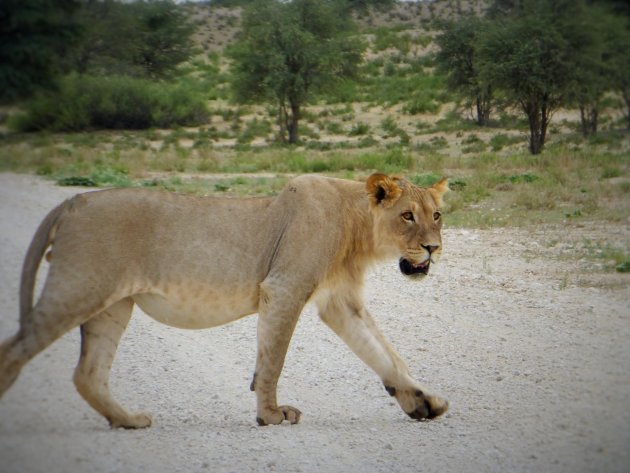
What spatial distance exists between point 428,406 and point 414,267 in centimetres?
80

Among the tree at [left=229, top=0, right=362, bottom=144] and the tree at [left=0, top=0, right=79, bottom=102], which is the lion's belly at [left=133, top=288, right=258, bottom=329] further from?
the tree at [left=229, top=0, right=362, bottom=144]

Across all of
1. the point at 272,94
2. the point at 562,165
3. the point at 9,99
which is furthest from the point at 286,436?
the point at 272,94

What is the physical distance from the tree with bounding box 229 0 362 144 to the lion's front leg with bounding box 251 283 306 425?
27778mm

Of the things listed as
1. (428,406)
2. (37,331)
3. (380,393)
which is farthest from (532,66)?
(37,331)

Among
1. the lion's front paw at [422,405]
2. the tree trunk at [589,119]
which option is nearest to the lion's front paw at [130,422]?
the lion's front paw at [422,405]

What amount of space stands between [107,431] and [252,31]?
97.7ft

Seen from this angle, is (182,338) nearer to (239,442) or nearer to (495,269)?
(239,442)

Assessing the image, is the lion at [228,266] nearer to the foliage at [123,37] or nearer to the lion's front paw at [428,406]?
the lion's front paw at [428,406]

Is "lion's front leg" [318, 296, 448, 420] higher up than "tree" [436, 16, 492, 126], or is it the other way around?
"tree" [436, 16, 492, 126]

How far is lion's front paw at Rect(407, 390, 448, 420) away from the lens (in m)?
4.89

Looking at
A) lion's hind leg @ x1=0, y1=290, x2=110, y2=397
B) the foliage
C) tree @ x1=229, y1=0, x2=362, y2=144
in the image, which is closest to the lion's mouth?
lion's hind leg @ x1=0, y1=290, x2=110, y2=397

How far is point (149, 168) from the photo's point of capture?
2150cm

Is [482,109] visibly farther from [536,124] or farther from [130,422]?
[130,422]

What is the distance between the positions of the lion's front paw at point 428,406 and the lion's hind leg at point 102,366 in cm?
152
